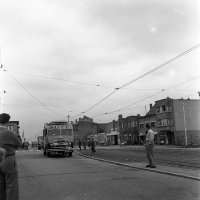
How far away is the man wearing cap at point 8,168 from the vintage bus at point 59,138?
78.7 feet

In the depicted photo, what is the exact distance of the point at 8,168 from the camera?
21.8 ft

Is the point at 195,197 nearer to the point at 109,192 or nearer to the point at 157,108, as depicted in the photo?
the point at 109,192

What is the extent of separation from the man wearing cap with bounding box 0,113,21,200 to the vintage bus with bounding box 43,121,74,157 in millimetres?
23983

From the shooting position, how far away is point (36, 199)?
9141 mm

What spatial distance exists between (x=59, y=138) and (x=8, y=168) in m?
24.8

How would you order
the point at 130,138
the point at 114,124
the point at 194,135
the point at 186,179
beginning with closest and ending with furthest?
the point at 186,179
the point at 194,135
the point at 130,138
the point at 114,124

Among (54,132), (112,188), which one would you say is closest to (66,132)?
(54,132)

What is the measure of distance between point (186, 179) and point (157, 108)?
238 feet

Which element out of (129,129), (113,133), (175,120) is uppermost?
(113,133)

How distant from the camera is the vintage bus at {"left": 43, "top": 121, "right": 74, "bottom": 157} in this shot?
3081 centimetres

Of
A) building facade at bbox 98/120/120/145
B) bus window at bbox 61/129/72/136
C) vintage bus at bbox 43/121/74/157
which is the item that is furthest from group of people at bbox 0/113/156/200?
building facade at bbox 98/120/120/145

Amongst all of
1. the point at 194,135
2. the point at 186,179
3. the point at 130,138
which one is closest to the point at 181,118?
the point at 194,135

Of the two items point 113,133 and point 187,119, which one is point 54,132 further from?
point 113,133

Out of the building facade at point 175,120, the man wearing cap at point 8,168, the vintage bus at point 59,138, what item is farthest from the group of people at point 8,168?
the building facade at point 175,120
